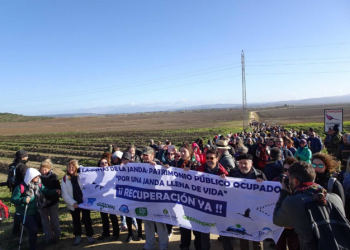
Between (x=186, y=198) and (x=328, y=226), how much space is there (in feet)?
8.69

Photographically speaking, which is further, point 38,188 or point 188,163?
point 188,163

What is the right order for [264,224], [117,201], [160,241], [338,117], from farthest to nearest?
[338,117]
[117,201]
[160,241]
[264,224]

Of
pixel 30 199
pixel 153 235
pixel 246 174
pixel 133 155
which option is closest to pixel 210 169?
pixel 246 174

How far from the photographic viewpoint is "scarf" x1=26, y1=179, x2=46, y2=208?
455 cm

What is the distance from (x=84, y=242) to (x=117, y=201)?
1234 mm

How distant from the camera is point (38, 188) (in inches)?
185

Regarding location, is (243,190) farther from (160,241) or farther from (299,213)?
(160,241)

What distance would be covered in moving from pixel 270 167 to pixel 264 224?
4.18 feet

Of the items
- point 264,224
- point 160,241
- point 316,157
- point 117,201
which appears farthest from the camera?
point 117,201

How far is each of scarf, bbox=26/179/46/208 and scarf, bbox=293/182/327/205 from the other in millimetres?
4648

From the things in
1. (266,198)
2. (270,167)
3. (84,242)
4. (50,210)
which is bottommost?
(84,242)

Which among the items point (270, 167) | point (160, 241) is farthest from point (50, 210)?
point (270, 167)

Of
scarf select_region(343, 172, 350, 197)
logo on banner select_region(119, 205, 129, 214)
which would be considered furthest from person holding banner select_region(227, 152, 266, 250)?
logo on banner select_region(119, 205, 129, 214)

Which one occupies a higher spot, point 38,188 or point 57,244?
point 38,188
